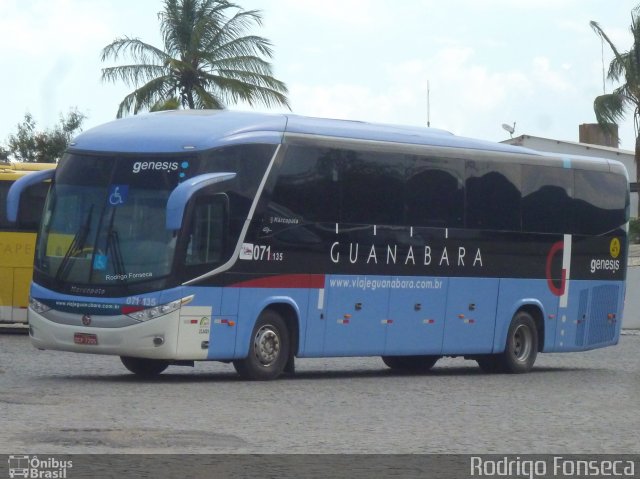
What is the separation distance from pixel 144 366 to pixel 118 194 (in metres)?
2.70

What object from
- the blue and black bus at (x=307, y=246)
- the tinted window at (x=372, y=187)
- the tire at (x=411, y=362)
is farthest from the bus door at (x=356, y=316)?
the tire at (x=411, y=362)

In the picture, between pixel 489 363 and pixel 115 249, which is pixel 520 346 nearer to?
pixel 489 363

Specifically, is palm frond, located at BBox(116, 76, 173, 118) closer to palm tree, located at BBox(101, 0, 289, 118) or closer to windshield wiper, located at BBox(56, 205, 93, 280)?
palm tree, located at BBox(101, 0, 289, 118)

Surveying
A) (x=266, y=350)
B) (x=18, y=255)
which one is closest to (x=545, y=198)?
(x=266, y=350)

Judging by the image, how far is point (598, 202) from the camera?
981 inches

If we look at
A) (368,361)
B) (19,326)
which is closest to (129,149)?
(368,361)

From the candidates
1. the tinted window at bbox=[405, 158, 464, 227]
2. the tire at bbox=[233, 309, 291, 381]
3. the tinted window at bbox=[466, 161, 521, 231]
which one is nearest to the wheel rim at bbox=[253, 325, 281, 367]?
the tire at bbox=[233, 309, 291, 381]

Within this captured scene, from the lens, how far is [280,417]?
1458 centimetres

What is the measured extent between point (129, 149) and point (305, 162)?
247 centimetres

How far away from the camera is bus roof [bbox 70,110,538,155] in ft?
60.8

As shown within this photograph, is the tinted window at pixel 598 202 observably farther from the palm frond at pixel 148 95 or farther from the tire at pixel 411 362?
the palm frond at pixel 148 95

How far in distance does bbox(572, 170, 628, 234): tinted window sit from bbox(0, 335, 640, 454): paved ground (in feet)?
8.75
